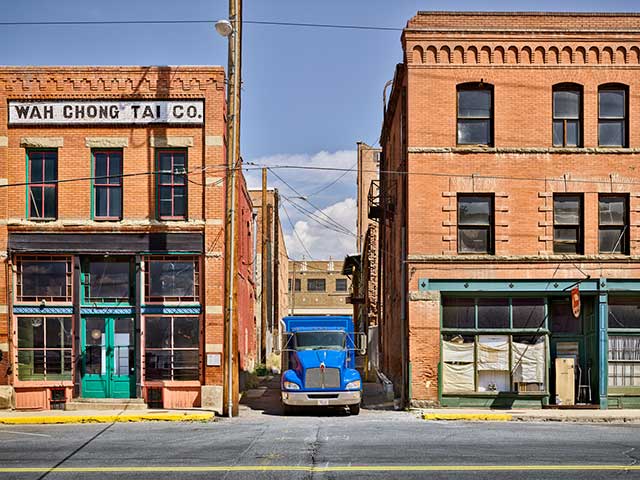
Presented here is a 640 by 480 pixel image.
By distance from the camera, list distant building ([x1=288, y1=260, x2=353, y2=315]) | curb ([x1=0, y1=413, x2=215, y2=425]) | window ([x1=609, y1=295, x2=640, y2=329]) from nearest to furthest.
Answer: curb ([x1=0, y1=413, x2=215, y2=425]) → window ([x1=609, y1=295, x2=640, y2=329]) → distant building ([x1=288, y1=260, x2=353, y2=315])

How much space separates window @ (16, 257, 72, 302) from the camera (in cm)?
2422

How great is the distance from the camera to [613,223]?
24578 millimetres

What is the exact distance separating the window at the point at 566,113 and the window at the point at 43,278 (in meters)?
15.1

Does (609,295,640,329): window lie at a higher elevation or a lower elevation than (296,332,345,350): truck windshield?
higher

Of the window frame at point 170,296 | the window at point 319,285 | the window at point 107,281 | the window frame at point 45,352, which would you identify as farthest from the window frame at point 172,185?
the window at point 319,285

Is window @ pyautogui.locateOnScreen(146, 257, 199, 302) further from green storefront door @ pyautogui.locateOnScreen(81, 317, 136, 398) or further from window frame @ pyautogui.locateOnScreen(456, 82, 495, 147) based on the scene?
window frame @ pyautogui.locateOnScreen(456, 82, 495, 147)

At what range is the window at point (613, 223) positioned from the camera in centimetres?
2455

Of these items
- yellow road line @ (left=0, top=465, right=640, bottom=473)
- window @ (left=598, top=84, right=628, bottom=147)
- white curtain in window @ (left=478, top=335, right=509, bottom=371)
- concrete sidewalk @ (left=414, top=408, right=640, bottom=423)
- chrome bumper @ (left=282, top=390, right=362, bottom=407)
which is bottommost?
concrete sidewalk @ (left=414, top=408, right=640, bottom=423)

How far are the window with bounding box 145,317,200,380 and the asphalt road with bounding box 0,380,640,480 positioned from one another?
3640mm

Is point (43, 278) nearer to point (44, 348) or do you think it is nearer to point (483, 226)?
point (44, 348)

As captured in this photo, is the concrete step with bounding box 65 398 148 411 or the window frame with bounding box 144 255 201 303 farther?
the window frame with bounding box 144 255 201 303

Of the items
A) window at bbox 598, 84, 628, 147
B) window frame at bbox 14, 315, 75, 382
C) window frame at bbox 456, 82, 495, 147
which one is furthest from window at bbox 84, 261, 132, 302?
window at bbox 598, 84, 628, 147

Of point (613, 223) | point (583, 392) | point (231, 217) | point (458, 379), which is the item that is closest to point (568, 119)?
point (613, 223)

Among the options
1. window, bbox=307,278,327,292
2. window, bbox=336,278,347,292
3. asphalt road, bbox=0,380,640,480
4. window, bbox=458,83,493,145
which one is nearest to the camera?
asphalt road, bbox=0,380,640,480
